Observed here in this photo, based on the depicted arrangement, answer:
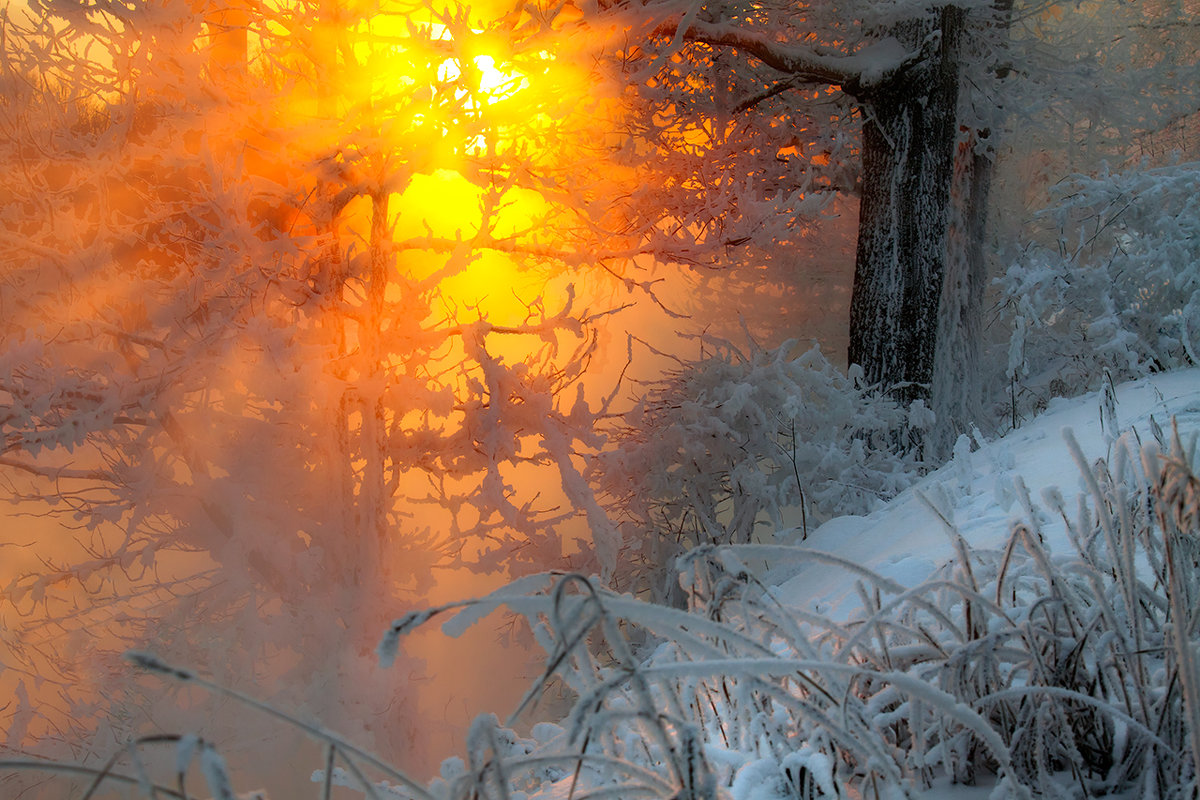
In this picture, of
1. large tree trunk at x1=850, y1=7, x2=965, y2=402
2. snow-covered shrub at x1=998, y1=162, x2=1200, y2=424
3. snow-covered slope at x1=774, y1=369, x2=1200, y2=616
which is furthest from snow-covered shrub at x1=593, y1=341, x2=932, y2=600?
snow-covered slope at x1=774, y1=369, x2=1200, y2=616

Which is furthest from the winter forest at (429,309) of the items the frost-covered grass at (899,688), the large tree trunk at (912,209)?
the frost-covered grass at (899,688)

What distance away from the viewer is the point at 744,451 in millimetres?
6605

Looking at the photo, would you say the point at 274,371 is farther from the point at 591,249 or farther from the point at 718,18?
the point at 718,18

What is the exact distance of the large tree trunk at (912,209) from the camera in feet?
24.5

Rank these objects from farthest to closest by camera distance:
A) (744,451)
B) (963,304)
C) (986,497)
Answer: (963,304)
(744,451)
(986,497)

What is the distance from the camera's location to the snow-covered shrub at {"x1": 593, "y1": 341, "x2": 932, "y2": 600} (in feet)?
19.6

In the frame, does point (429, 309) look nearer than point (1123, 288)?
No

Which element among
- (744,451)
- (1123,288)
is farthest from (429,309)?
(1123,288)

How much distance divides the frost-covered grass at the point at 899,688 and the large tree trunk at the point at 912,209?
6.08 meters

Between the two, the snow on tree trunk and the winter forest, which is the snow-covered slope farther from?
the snow on tree trunk

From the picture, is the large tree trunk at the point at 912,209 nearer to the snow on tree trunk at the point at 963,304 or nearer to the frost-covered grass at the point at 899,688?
the snow on tree trunk at the point at 963,304

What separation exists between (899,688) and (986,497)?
2.08m

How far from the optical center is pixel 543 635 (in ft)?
4.85

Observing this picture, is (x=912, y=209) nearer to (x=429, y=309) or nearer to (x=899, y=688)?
(x=429, y=309)
